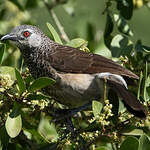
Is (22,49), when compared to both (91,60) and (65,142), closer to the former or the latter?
(91,60)

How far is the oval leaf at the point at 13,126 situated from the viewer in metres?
3.93

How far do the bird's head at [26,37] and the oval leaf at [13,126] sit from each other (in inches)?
57.5

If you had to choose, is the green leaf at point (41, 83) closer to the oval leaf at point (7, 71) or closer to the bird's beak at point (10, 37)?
the oval leaf at point (7, 71)

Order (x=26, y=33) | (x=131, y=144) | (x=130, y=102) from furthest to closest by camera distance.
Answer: (x=26, y=33) < (x=130, y=102) < (x=131, y=144)

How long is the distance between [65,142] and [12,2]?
275 cm

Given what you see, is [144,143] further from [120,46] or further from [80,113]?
[120,46]

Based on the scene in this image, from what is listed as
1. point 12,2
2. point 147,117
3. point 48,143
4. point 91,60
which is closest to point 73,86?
point 91,60

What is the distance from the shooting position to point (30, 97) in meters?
4.14

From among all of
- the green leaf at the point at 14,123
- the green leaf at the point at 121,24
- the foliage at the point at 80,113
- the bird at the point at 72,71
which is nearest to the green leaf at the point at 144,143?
the foliage at the point at 80,113

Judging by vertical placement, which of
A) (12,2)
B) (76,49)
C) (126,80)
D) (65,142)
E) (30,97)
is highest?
(12,2)

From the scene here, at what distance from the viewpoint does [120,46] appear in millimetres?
5168

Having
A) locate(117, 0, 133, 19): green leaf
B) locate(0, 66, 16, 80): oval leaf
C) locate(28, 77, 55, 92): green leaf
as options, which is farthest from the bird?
locate(28, 77, 55, 92): green leaf

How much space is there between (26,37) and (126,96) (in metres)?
1.60

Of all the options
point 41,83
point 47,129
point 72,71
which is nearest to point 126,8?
point 72,71
